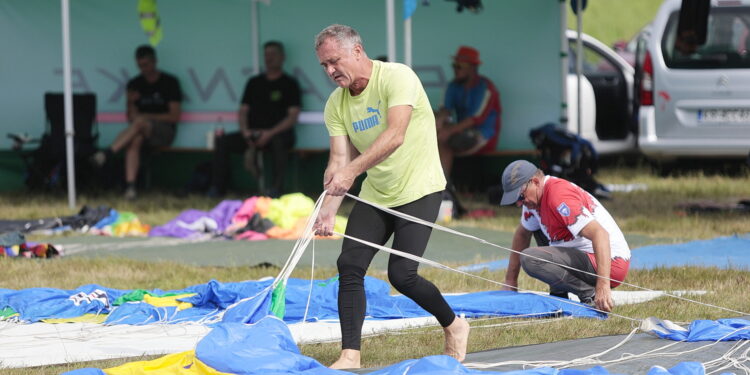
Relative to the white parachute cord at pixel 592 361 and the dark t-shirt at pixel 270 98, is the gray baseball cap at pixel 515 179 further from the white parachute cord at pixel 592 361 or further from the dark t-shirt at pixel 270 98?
the dark t-shirt at pixel 270 98

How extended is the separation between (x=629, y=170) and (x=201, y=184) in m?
5.30

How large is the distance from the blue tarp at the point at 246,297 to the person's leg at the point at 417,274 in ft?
3.45

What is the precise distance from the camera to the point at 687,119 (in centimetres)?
1038

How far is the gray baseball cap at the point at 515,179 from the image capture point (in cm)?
546

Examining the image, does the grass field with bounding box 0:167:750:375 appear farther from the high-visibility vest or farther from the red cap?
the high-visibility vest

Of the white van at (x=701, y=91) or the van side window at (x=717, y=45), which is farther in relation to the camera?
the van side window at (x=717, y=45)

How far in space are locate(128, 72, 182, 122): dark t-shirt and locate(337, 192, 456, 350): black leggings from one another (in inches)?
328

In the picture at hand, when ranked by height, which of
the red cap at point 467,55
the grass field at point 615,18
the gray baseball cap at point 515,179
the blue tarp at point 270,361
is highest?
the grass field at point 615,18

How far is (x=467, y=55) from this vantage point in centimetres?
1156

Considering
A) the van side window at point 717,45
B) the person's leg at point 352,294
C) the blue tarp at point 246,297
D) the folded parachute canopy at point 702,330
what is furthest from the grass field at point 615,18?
the person's leg at point 352,294

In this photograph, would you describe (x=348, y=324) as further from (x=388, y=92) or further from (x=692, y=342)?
(x=692, y=342)

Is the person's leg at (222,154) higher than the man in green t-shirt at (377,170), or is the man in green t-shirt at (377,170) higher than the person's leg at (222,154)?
the man in green t-shirt at (377,170)

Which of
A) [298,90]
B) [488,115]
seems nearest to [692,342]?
[488,115]

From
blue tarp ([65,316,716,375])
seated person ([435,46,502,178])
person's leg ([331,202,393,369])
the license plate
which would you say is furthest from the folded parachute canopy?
seated person ([435,46,502,178])
